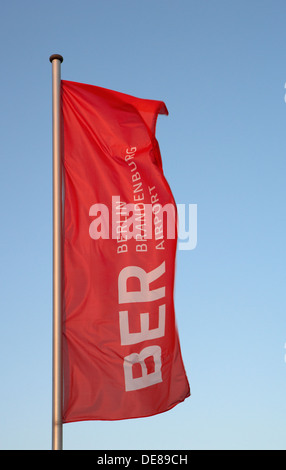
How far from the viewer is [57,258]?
1179cm

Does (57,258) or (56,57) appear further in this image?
(56,57)

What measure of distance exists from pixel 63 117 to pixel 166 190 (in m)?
2.12

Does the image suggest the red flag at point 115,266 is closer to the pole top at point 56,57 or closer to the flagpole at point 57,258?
the flagpole at point 57,258

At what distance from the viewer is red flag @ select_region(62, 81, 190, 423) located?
38.8 ft

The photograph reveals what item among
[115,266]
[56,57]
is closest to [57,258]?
[115,266]

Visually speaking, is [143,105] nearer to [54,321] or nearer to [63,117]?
[63,117]

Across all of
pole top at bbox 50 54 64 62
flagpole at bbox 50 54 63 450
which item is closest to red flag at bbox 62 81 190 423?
flagpole at bbox 50 54 63 450

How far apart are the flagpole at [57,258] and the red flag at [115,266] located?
25cm

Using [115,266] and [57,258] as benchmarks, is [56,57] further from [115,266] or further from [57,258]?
[115,266]

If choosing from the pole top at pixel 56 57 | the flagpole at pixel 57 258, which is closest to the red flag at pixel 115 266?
the flagpole at pixel 57 258

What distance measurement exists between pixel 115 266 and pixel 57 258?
3.26 ft

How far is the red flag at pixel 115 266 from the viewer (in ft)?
38.8

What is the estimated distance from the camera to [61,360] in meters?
11.4

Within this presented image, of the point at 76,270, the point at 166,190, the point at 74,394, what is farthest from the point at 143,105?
the point at 74,394
